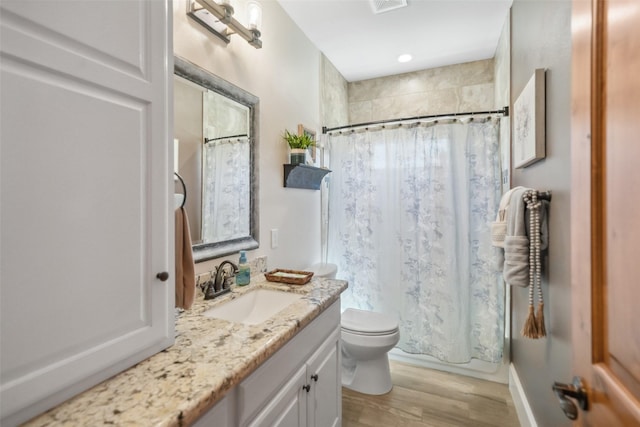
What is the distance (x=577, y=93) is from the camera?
669mm

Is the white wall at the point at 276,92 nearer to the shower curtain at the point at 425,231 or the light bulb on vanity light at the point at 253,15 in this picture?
the light bulb on vanity light at the point at 253,15

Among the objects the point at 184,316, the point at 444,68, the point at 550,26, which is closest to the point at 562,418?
the point at 184,316

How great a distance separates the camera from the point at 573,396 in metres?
0.64

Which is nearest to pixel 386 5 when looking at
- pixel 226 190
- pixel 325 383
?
pixel 226 190

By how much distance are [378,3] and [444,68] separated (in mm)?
1184

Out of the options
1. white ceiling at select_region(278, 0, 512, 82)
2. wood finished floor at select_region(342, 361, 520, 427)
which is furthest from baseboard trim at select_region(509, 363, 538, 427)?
white ceiling at select_region(278, 0, 512, 82)

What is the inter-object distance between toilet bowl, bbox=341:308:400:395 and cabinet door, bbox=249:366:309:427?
86cm

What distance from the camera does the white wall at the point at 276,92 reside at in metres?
1.39

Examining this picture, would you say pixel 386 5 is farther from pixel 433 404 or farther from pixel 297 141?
pixel 433 404

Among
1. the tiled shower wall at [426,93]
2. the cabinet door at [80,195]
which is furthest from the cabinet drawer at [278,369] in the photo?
the tiled shower wall at [426,93]

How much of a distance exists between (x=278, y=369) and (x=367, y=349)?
114cm

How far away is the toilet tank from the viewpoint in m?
2.16

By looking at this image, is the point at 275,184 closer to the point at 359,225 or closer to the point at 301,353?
the point at 359,225

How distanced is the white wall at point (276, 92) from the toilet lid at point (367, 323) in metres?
0.53
